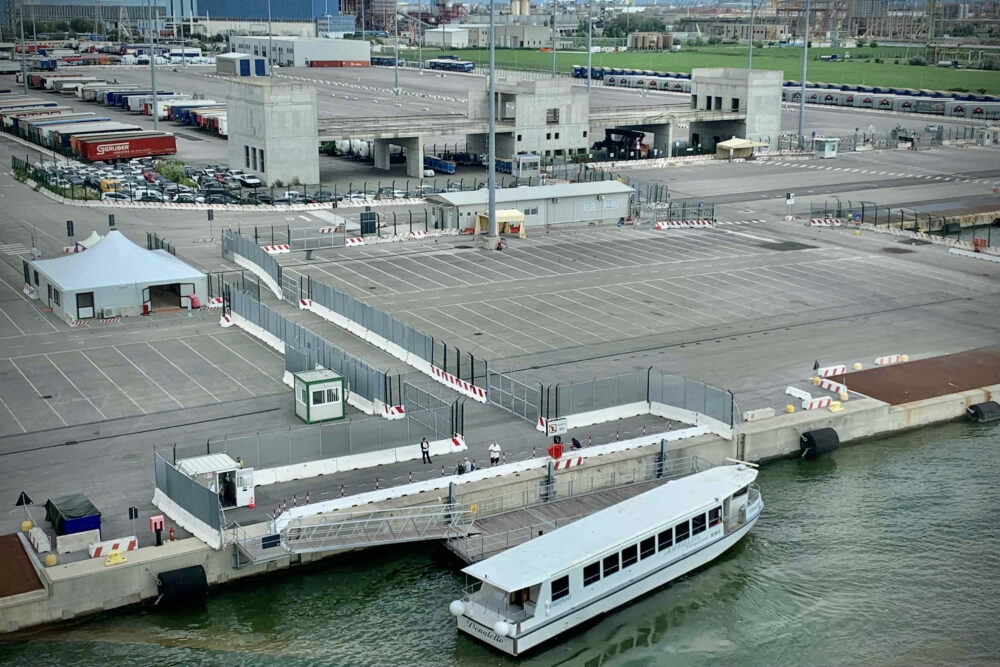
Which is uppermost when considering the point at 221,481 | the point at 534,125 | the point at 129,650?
the point at 534,125

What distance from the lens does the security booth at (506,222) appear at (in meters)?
78.1

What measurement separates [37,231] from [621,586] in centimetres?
5909

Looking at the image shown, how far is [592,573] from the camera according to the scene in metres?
32.5

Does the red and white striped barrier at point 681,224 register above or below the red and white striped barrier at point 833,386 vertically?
above

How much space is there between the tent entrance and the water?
2782cm

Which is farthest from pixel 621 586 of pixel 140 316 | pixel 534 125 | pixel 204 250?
pixel 534 125

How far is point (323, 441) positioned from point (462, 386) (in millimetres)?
9285

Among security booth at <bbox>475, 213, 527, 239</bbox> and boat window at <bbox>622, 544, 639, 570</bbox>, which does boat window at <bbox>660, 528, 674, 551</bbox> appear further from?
security booth at <bbox>475, 213, 527, 239</bbox>

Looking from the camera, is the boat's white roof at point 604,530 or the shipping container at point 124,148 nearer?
the boat's white roof at point 604,530

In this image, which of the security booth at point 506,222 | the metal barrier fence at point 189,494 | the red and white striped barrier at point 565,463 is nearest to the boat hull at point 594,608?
the red and white striped barrier at point 565,463

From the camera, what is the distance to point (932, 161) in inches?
4761

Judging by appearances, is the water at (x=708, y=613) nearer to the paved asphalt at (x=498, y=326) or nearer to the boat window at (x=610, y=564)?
the boat window at (x=610, y=564)

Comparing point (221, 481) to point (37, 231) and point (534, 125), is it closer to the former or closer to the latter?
point (37, 231)

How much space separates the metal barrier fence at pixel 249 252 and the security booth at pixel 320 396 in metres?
19.6
